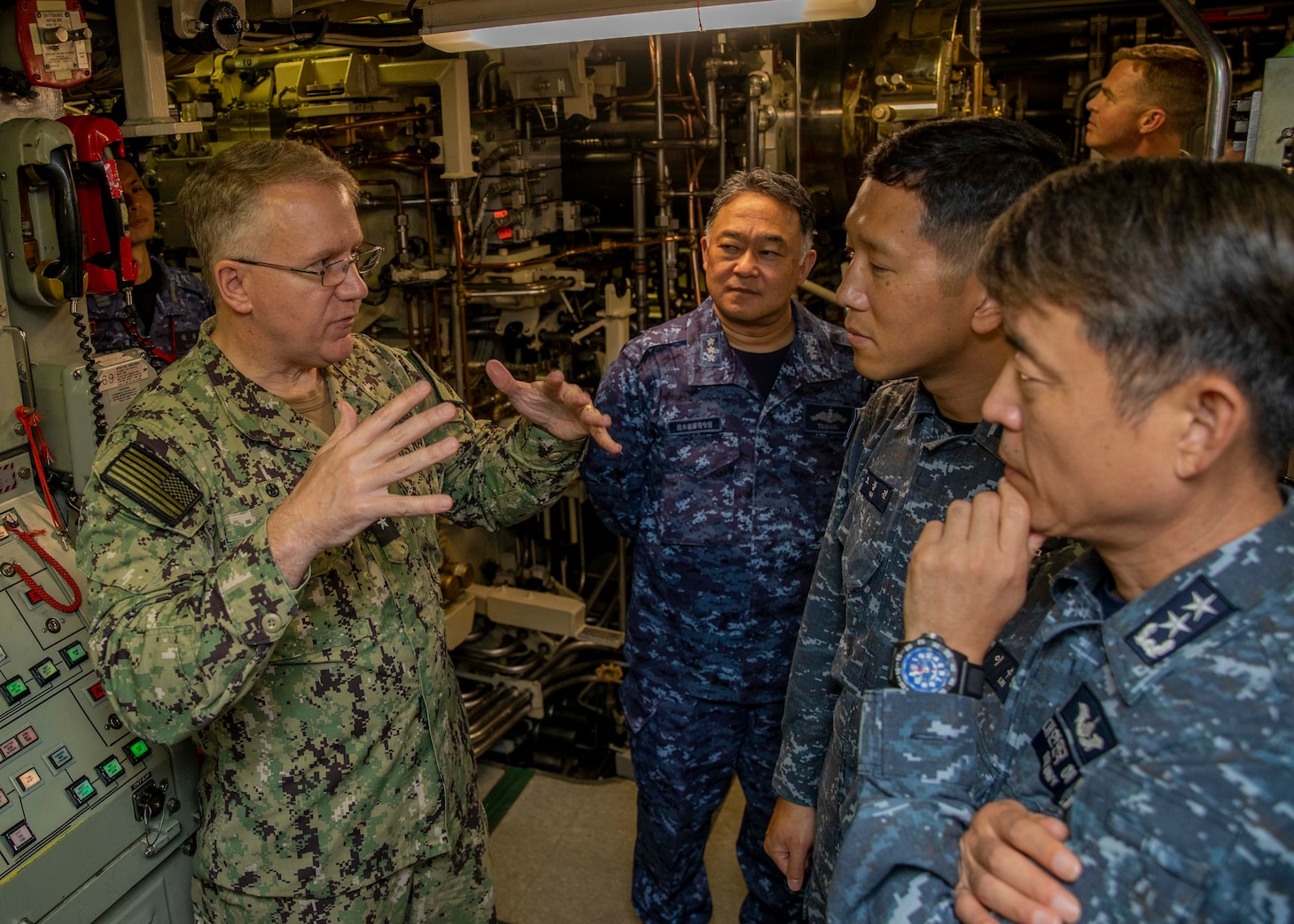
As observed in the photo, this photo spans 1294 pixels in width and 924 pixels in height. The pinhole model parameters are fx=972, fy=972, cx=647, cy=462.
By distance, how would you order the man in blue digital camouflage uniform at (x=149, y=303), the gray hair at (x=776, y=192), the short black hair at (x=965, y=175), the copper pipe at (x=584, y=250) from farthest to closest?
1. the copper pipe at (x=584, y=250)
2. the man in blue digital camouflage uniform at (x=149, y=303)
3. the gray hair at (x=776, y=192)
4. the short black hair at (x=965, y=175)

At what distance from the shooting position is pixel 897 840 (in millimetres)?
1162

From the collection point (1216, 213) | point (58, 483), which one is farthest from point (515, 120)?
point (1216, 213)

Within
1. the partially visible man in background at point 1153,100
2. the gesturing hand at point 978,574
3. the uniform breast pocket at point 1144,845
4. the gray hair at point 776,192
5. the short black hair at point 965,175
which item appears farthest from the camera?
the partially visible man in background at point 1153,100

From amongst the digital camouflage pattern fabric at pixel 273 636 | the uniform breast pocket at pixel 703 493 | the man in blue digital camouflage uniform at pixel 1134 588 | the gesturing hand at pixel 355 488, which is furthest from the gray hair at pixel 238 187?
the man in blue digital camouflage uniform at pixel 1134 588

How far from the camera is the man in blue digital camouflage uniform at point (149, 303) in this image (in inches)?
128

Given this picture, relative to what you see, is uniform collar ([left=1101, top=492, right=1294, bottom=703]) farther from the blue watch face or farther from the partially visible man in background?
the partially visible man in background

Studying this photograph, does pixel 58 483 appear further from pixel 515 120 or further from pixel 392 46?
pixel 515 120

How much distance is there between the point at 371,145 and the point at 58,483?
2228 millimetres

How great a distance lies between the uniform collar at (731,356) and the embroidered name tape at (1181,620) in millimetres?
1851

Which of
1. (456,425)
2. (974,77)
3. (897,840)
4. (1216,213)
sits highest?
(974,77)

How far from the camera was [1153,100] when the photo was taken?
3.62 meters

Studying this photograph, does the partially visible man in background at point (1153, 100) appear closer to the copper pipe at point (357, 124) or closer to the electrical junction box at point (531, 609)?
the copper pipe at point (357, 124)

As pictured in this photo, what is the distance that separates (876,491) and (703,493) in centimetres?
100

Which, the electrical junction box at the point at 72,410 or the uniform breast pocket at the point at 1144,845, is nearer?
the uniform breast pocket at the point at 1144,845
